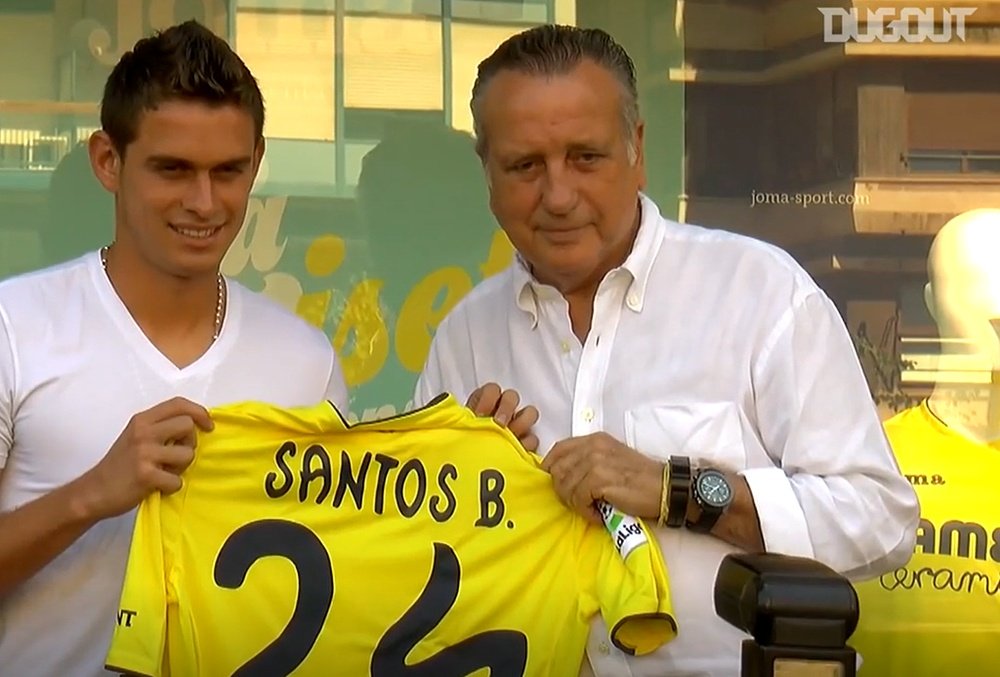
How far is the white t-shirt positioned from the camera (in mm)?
2756

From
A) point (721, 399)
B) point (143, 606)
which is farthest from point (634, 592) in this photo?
point (143, 606)

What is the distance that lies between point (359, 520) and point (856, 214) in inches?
102

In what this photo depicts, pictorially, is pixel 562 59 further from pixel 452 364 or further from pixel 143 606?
pixel 143 606

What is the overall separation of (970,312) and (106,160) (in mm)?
2980

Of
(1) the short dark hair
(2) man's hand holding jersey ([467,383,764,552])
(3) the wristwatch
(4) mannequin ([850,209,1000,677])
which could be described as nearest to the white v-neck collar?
(1) the short dark hair

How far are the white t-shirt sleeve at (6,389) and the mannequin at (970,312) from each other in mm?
3042

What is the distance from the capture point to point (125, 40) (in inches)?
193

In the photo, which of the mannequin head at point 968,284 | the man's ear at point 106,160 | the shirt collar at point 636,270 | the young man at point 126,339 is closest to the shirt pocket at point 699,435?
the shirt collar at point 636,270

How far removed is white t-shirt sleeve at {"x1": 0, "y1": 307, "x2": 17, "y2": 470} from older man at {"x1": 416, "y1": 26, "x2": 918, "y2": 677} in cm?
86

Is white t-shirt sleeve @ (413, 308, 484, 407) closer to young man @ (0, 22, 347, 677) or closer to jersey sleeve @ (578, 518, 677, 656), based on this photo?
A: young man @ (0, 22, 347, 677)

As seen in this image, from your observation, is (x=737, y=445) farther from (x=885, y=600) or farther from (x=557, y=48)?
(x=885, y=600)

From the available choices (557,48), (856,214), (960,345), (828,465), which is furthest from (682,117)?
(828,465)

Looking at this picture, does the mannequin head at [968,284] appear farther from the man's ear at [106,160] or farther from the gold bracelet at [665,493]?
the man's ear at [106,160]

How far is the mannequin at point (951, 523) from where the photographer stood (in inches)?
179
